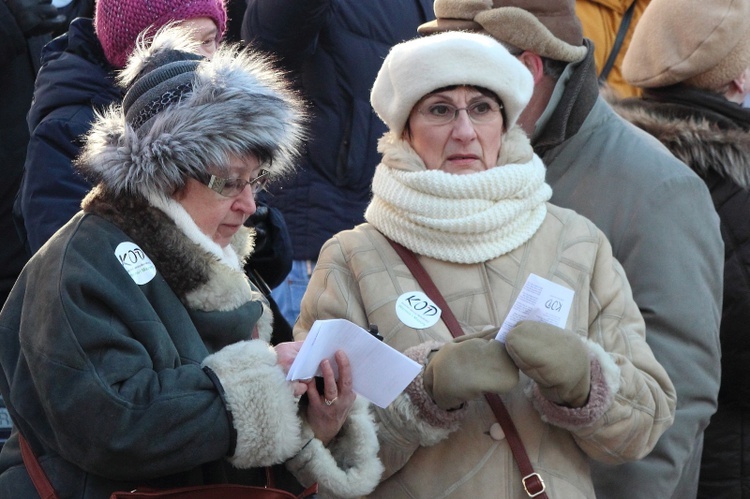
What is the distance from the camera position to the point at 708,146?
400 centimetres

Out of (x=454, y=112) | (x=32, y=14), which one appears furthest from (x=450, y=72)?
(x=32, y=14)

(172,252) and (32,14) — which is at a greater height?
(172,252)

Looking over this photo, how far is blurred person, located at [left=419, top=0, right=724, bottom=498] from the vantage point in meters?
3.42

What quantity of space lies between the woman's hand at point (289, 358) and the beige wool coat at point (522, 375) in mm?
Result: 343

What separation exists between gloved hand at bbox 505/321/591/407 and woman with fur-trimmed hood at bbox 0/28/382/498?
42 centimetres

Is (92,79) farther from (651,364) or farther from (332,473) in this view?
(651,364)

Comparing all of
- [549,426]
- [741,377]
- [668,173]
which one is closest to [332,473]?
[549,426]

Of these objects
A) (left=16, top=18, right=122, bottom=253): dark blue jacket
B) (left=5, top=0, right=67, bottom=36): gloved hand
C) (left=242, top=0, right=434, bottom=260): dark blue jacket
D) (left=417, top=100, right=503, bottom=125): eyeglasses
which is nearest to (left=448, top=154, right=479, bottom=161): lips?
(left=417, top=100, right=503, bottom=125): eyeglasses

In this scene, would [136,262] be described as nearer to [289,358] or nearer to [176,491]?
[289,358]

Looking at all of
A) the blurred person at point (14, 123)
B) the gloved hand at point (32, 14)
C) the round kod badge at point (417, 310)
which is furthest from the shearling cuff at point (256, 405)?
the gloved hand at point (32, 14)

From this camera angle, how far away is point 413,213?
3.16 metres

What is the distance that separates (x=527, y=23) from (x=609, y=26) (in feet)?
5.83

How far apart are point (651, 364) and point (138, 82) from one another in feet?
5.06

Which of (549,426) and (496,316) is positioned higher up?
(496,316)
